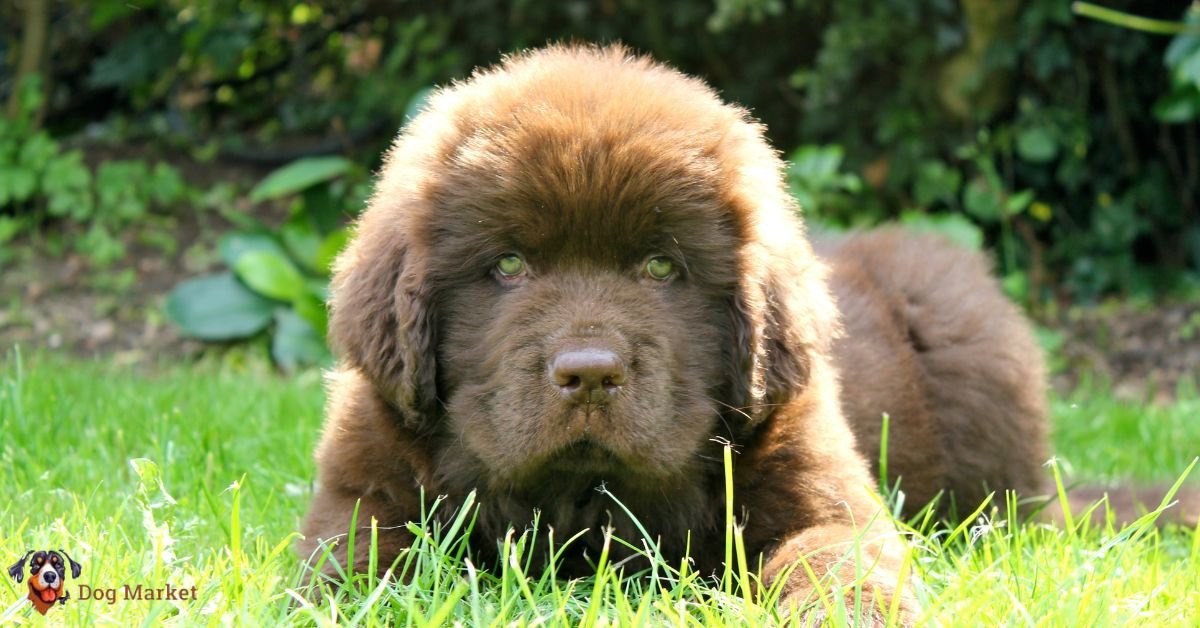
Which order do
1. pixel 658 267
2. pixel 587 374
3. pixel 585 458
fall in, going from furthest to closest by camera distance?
pixel 658 267 < pixel 585 458 < pixel 587 374

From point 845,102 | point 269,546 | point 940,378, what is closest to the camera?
point 269,546

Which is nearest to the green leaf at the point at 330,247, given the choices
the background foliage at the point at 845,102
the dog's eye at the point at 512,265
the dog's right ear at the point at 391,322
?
the background foliage at the point at 845,102

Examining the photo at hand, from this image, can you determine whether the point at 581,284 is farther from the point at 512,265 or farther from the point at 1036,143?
the point at 1036,143

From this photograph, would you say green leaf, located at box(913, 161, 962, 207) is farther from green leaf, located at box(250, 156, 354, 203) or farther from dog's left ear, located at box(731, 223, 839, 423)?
dog's left ear, located at box(731, 223, 839, 423)

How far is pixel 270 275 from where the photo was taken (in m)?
6.72

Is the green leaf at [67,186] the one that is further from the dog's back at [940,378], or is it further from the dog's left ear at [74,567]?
the dog's left ear at [74,567]

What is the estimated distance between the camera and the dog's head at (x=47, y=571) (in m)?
2.34

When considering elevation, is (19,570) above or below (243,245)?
above

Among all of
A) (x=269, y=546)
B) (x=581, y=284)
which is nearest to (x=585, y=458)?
(x=581, y=284)

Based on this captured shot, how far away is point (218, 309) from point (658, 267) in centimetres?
459

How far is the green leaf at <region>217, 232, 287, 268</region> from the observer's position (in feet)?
Result: 23.0

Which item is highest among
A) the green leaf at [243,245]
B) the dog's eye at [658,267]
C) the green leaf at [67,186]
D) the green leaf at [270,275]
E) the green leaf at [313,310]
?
the dog's eye at [658,267]

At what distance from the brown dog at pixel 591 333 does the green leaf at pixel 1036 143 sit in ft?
13.9

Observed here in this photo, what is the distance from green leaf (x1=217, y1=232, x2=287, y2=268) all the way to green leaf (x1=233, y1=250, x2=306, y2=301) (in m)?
0.19
